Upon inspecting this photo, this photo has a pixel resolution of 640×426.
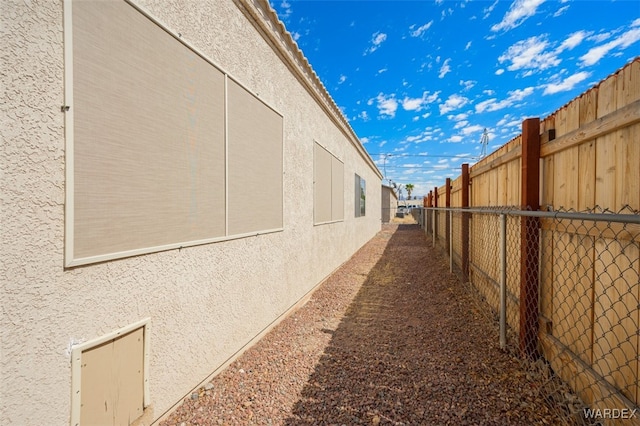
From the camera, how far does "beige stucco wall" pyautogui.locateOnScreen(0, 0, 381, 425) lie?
1283 millimetres

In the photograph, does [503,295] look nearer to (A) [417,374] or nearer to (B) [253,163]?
(A) [417,374]

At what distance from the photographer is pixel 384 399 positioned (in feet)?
7.52

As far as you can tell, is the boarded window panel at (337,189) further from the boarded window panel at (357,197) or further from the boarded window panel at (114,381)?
the boarded window panel at (114,381)

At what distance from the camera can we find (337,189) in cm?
711

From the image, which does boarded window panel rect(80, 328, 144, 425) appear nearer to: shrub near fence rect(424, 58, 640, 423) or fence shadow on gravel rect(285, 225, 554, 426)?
fence shadow on gravel rect(285, 225, 554, 426)

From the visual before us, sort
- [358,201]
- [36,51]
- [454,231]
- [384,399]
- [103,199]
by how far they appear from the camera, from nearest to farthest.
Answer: [36,51] → [103,199] → [384,399] → [454,231] → [358,201]

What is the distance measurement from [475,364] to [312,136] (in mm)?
4202

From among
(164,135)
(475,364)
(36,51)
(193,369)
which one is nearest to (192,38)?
(164,135)

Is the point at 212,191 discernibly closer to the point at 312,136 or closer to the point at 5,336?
the point at 5,336

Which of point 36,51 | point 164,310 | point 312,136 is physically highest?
point 312,136

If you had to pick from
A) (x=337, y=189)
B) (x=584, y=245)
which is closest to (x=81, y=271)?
(x=584, y=245)

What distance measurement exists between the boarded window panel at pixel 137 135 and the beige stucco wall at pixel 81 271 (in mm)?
103

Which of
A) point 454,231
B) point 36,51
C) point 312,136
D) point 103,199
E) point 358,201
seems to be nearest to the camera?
point 36,51

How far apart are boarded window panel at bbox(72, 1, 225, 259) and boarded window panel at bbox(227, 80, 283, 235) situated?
0.30 metres
